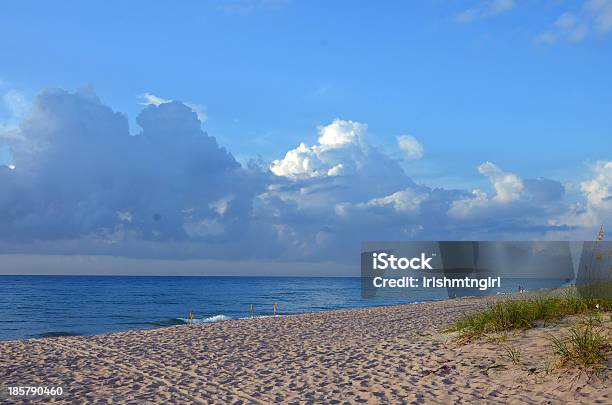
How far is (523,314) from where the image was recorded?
11258 millimetres

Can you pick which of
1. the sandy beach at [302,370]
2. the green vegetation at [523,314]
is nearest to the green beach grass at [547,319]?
the green vegetation at [523,314]

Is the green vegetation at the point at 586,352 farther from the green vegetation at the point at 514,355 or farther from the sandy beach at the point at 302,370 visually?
the green vegetation at the point at 514,355

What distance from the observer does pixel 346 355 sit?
450 inches

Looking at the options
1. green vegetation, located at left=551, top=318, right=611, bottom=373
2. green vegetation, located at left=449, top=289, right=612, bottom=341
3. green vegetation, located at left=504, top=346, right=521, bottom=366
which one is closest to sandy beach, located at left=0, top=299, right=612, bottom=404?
green vegetation, located at left=504, top=346, right=521, bottom=366

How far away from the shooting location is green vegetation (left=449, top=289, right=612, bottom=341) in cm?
1091

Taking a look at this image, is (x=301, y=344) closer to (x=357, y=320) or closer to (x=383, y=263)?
(x=357, y=320)

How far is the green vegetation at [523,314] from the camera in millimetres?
10914

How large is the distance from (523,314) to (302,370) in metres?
5.02

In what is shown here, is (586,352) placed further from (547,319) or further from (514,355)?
(547,319)

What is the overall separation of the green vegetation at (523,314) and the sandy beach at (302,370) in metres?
0.41

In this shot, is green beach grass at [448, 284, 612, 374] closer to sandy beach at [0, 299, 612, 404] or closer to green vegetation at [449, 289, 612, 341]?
green vegetation at [449, 289, 612, 341]

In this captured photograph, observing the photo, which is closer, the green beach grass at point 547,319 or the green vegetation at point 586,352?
the green vegetation at point 586,352

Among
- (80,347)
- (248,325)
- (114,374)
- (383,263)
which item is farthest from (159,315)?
(114,374)

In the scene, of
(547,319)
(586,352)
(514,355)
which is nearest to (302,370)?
(514,355)
